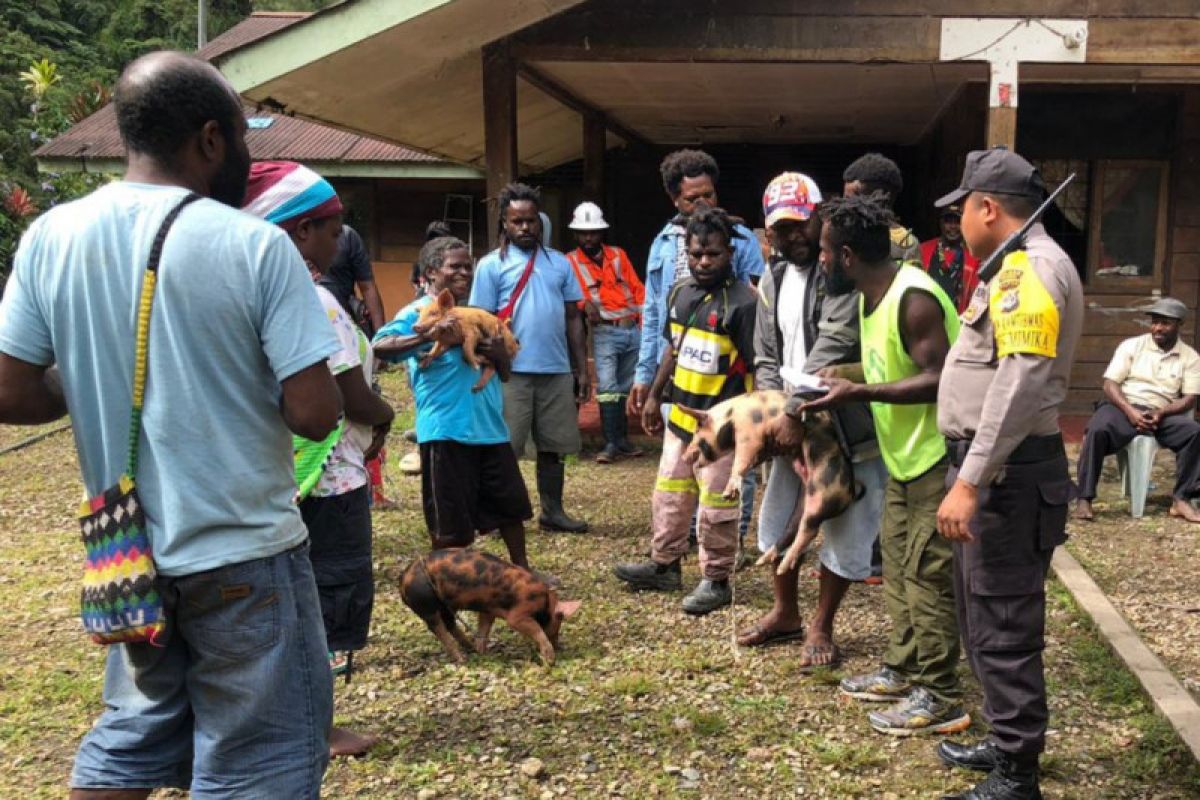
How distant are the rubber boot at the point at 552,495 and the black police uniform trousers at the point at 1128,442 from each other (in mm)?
3257

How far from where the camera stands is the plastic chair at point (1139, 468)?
658 cm

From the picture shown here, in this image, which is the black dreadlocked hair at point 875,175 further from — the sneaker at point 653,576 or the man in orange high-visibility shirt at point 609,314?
the man in orange high-visibility shirt at point 609,314

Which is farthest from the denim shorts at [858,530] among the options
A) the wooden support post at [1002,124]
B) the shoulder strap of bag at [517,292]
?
the wooden support post at [1002,124]

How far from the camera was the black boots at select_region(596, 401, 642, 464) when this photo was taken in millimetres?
8188

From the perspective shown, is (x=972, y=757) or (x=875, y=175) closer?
(x=972, y=757)

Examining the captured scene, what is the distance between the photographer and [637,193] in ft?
45.6

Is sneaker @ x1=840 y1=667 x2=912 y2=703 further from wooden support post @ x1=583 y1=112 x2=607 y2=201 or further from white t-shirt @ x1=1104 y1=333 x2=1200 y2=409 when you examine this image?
wooden support post @ x1=583 y1=112 x2=607 y2=201

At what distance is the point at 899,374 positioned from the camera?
3.33 m

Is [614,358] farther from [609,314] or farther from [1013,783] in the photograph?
[1013,783]

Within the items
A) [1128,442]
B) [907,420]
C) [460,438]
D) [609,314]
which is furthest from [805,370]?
[609,314]

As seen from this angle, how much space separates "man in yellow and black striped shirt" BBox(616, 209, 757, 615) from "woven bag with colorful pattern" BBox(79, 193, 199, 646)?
2.82 metres

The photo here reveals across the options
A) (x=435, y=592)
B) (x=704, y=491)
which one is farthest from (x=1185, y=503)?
(x=435, y=592)

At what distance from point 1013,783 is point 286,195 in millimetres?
2633

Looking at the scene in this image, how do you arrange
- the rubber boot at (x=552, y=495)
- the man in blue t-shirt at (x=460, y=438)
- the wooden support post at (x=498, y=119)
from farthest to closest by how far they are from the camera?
the wooden support post at (x=498, y=119) < the rubber boot at (x=552, y=495) < the man in blue t-shirt at (x=460, y=438)
